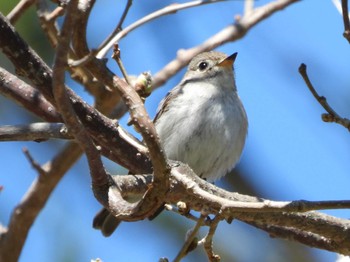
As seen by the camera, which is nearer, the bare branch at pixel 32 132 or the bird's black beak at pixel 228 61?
the bare branch at pixel 32 132

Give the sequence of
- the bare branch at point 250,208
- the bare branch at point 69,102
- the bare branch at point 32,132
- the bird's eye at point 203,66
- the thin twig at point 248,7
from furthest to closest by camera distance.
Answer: the bird's eye at point 203,66, the thin twig at point 248,7, the bare branch at point 32,132, the bare branch at point 250,208, the bare branch at point 69,102

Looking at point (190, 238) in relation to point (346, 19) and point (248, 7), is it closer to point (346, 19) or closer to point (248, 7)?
point (346, 19)

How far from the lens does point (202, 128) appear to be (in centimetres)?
518

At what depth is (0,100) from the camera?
6.02 metres

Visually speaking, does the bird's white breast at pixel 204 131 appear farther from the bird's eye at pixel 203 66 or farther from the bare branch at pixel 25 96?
the bare branch at pixel 25 96

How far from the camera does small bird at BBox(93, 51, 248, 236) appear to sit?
A: 5.16 m

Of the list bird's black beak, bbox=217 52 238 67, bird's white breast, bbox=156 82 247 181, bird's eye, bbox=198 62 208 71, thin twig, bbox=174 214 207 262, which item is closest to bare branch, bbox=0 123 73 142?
thin twig, bbox=174 214 207 262

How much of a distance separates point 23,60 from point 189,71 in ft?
11.9

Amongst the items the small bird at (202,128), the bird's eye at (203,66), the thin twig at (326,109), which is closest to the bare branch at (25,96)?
the thin twig at (326,109)

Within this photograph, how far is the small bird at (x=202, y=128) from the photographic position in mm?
5160

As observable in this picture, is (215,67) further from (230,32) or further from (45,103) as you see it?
(45,103)

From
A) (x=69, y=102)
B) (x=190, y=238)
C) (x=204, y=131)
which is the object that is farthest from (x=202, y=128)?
(x=69, y=102)

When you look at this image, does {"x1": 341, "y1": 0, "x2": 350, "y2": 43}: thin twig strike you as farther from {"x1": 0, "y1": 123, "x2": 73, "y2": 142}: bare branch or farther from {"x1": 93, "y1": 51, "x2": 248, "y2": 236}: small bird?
{"x1": 93, "y1": 51, "x2": 248, "y2": 236}: small bird

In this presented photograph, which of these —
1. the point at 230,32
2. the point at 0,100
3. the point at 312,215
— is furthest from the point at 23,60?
the point at 0,100
